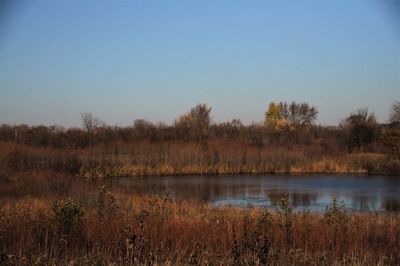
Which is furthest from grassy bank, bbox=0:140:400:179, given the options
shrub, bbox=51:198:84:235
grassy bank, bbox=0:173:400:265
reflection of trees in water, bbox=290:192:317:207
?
shrub, bbox=51:198:84:235

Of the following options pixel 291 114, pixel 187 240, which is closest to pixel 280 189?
pixel 187 240

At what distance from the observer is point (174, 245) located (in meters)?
8.75

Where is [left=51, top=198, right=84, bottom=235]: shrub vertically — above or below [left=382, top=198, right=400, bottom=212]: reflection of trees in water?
above

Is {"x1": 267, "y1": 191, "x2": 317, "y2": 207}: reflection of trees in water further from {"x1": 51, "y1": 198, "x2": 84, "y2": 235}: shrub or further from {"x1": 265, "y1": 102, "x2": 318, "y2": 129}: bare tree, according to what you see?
{"x1": 265, "y1": 102, "x2": 318, "y2": 129}: bare tree

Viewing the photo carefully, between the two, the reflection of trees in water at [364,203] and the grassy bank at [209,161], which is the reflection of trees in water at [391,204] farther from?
the grassy bank at [209,161]

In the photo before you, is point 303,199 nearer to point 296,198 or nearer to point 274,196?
point 296,198

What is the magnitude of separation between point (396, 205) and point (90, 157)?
65.7 ft

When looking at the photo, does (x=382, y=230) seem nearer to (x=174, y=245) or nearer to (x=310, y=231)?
(x=310, y=231)

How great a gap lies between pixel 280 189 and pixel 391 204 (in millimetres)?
6375

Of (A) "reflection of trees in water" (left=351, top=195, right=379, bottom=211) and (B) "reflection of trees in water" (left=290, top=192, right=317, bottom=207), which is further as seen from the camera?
(B) "reflection of trees in water" (left=290, top=192, right=317, bottom=207)

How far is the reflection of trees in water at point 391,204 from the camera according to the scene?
18.4m

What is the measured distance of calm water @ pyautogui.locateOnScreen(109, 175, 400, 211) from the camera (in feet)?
66.5

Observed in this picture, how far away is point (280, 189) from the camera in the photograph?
25188 millimetres

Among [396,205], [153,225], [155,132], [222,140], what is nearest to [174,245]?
[153,225]
